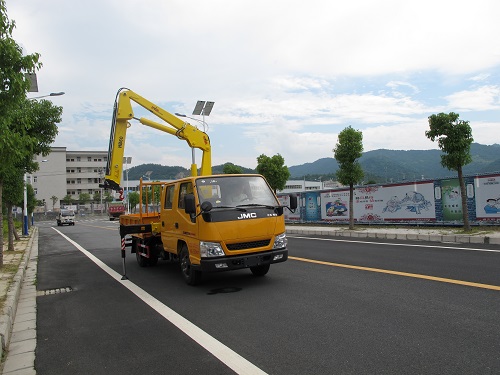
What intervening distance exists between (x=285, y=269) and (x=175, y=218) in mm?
2720

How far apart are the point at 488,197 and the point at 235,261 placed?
13208 mm

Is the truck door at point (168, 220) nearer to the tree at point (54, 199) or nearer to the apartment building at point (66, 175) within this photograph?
the apartment building at point (66, 175)

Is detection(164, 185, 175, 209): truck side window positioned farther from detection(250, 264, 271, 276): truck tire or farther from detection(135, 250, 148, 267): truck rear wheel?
detection(135, 250, 148, 267): truck rear wheel

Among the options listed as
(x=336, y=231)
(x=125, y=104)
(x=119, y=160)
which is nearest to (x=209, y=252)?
(x=119, y=160)

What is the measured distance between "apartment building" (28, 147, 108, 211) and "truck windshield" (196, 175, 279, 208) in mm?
102618

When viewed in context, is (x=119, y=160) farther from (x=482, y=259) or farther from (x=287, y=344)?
(x=482, y=259)

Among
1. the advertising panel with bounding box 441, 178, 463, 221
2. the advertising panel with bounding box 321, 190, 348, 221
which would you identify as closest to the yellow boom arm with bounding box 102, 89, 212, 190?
the advertising panel with bounding box 441, 178, 463, 221

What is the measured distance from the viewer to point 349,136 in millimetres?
20094

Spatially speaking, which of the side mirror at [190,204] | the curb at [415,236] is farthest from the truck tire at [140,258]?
the curb at [415,236]

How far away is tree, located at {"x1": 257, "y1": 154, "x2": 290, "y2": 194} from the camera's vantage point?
1196 inches

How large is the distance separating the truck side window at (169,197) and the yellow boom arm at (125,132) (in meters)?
2.64

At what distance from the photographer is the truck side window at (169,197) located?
8.94m

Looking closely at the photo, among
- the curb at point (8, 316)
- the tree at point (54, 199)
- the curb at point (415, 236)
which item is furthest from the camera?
the tree at point (54, 199)

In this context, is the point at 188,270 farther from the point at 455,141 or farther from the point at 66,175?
the point at 66,175
